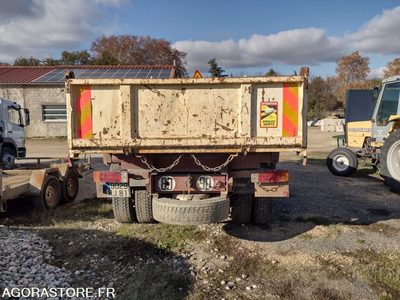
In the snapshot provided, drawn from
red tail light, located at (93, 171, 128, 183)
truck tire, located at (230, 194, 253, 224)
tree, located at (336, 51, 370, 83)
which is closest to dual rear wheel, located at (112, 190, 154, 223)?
red tail light, located at (93, 171, 128, 183)

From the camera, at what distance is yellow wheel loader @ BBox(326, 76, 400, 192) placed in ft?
27.3

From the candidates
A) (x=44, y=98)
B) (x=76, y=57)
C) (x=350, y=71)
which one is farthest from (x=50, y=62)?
(x=350, y=71)

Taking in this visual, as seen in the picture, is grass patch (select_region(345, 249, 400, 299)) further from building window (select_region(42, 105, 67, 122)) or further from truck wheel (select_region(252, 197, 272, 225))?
building window (select_region(42, 105, 67, 122))

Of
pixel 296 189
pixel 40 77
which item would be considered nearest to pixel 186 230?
pixel 296 189

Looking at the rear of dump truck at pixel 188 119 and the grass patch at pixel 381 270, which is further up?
the rear of dump truck at pixel 188 119

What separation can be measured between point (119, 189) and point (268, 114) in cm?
226

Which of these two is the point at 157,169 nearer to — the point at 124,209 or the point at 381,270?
the point at 124,209

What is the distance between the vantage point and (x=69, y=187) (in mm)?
7449

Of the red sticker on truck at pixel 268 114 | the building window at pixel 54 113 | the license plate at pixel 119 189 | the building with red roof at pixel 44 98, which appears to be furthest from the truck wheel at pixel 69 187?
the building window at pixel 54 113

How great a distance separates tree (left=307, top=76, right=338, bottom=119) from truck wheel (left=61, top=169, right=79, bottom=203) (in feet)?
Answer: 135

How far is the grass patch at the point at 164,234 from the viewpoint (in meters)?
4.91

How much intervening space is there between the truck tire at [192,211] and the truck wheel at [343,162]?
6996 mm

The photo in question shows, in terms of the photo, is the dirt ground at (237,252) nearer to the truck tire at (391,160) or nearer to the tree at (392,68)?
the truck tire at (391,160)

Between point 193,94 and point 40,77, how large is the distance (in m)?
26.0
